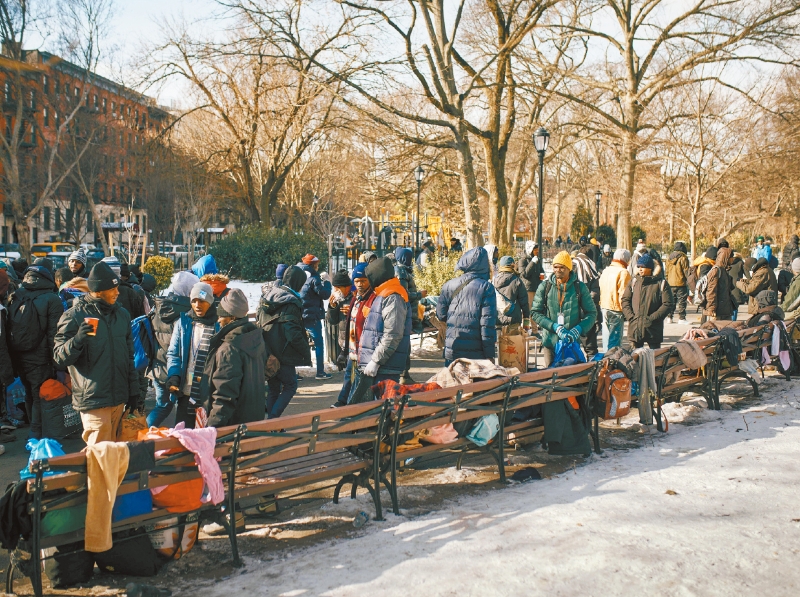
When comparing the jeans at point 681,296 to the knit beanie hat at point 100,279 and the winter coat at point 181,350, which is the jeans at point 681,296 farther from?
the knit beanie hat at point 100,279

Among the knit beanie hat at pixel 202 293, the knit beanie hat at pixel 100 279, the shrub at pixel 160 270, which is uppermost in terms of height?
the shrub at pixel 160 270

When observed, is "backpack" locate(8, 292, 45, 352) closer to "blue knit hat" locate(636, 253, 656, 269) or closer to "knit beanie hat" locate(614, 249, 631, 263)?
"blue knit hat" locate(636, 253, 656, 269)

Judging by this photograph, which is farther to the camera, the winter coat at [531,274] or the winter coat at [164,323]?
the winter coat at [531,274]

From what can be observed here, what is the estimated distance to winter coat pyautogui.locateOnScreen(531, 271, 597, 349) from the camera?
26.0ft

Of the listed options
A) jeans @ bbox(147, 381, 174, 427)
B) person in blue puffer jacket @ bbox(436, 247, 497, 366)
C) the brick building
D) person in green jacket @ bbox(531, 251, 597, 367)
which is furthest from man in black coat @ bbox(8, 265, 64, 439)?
the brick building

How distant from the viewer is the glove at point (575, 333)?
7.54 meters

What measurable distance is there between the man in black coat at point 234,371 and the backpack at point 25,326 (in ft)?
8.34

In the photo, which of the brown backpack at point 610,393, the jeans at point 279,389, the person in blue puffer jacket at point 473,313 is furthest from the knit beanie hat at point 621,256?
the jeans at point 279,389

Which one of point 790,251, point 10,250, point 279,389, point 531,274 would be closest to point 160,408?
point 279,389

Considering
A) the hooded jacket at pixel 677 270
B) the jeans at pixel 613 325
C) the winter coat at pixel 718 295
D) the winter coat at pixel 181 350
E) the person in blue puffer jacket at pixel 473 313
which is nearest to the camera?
the winter coat at pixel 181 350

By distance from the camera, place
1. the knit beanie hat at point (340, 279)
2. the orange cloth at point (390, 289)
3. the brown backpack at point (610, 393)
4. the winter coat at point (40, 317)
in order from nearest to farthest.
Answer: the orange cloth at point (390, 289)
the brown backpack at point (610, 393)
the winter coat at point (40, 317)
the knit beanie hat at point (340, 279)

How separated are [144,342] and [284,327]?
1.28 metres

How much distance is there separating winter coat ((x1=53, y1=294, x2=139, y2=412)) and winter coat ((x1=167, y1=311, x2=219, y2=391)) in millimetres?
520

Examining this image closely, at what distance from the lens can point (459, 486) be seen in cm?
573
